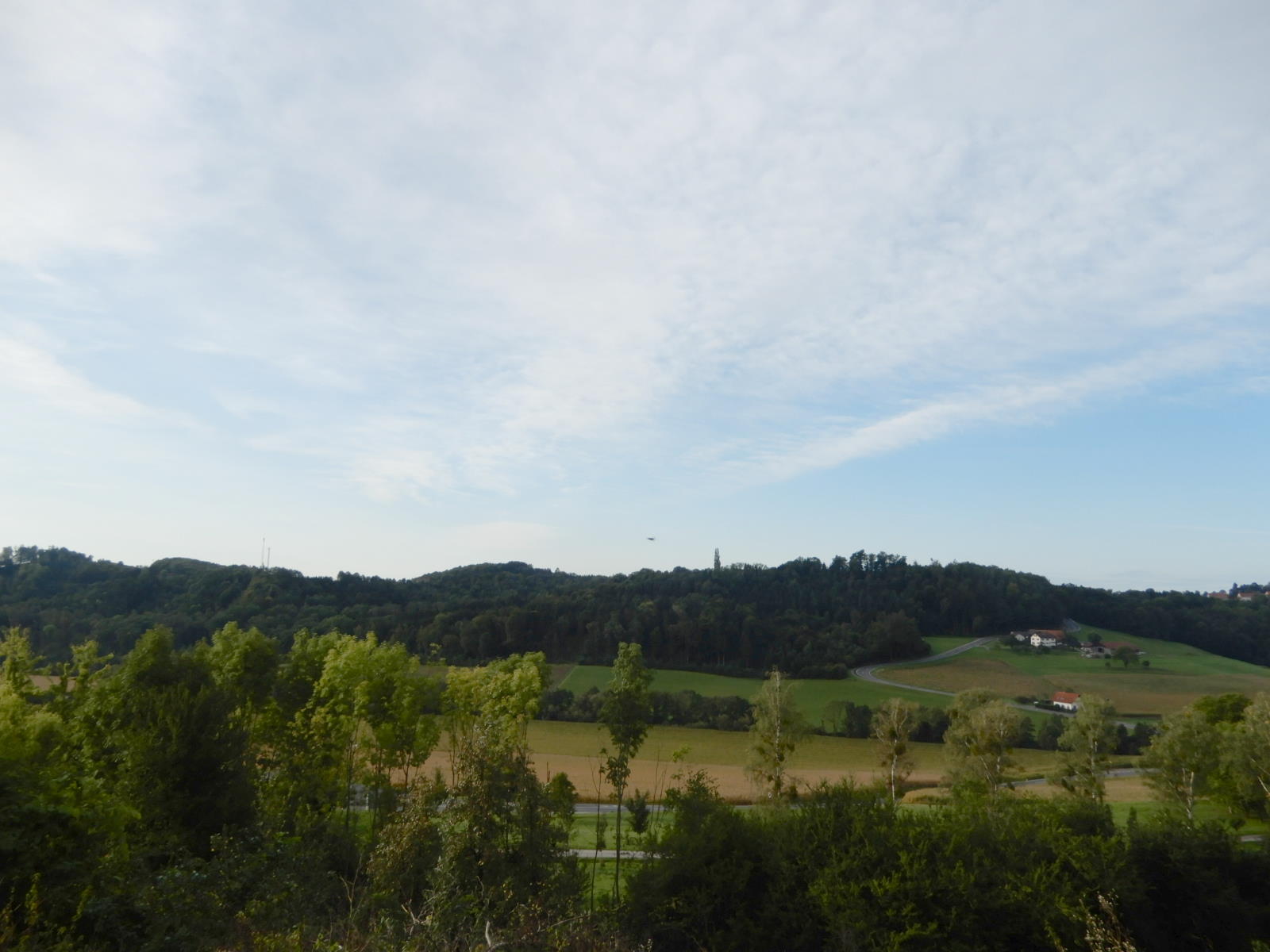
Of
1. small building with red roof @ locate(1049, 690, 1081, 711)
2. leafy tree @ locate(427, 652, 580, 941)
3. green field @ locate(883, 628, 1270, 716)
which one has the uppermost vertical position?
leafy tree @ locate(427, 652, 580, 941)

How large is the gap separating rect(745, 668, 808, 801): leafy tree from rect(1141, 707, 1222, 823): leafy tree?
21419 mm

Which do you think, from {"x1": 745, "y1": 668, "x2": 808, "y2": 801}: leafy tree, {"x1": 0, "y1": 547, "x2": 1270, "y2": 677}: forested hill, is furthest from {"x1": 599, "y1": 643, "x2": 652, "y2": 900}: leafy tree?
{"x1": 0, "y1": 547, "x2": 1270, "y2": 677}: forested hill

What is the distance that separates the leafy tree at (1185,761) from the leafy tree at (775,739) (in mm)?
21419

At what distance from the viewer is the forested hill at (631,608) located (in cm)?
6838

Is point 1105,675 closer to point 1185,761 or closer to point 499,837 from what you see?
point 1185,761

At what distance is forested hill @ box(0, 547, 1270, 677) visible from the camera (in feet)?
224

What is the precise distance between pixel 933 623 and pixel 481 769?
113 meters

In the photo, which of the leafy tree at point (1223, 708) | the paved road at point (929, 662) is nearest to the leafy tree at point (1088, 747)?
the leafy tree at point (1223, 708)

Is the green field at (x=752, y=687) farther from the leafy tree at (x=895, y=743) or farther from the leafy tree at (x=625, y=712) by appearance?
the leafy tree at (x=625, y=712)

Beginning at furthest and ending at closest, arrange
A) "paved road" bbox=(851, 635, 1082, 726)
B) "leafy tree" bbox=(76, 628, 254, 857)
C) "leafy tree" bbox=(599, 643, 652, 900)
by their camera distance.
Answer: "paved road" bbox=(851, 635, 1082, 726)
"leafy tree" bbox=(599, 643, 652, 900)
"leafy tree" bbox=(76, 628, 254, 857)

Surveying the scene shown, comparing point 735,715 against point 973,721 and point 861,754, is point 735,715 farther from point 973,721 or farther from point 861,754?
point 973,721

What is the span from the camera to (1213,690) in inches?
3009

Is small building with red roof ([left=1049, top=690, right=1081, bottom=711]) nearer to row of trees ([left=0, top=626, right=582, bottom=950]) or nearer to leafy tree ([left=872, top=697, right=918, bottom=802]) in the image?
leafy tree ([left=872, top=697, right=918, bottom=802])

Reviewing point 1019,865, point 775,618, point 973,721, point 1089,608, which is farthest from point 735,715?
point 1089,608
